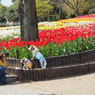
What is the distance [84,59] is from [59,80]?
7.78ft

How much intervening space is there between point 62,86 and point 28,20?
529 cm

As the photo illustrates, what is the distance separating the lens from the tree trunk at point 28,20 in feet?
39.8

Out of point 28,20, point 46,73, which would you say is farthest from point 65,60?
point 28,20

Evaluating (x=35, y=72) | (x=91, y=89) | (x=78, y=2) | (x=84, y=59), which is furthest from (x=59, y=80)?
(x=78, y=2)

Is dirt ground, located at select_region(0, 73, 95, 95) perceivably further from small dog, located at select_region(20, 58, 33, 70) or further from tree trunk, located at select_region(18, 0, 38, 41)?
tree trunk, located at select_region(18, 0, 38, 41)

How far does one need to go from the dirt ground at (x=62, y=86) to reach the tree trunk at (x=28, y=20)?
4.20 metres

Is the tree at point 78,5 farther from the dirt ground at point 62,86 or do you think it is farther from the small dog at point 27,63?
the dirt ground at point 62,86

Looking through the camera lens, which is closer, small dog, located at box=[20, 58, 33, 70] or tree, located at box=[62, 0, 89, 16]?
small dog, located at box=[20, 58, 33, 70]

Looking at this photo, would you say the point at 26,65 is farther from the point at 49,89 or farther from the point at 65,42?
the point at 65,42

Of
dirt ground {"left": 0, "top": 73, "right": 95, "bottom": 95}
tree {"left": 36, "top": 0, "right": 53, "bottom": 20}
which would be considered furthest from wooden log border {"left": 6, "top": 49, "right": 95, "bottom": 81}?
tree {"left": 36, "top": 0, "right": 53, "bottom": 20}

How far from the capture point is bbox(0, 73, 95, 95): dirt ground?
22.6ft

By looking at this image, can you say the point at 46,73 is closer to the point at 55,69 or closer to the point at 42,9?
the point at 55,69

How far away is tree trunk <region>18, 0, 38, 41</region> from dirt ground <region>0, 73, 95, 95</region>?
13.8 feet

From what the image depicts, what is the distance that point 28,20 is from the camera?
40.0 ft
